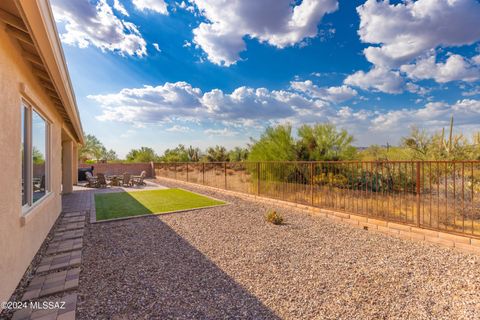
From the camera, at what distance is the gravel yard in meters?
2.54

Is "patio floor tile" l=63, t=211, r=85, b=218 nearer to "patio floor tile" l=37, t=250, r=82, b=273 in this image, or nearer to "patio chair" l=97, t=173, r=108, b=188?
"patio floor tile" l=37, t=250, r=82, b=273

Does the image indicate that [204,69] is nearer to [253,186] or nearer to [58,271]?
[253,186]

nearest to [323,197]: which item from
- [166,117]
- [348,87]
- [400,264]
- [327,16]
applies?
[400,264]

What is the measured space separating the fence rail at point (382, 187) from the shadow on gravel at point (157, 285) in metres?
4.36

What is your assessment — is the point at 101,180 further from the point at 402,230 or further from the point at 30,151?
the point at 402,230

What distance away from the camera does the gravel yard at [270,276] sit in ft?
8.34

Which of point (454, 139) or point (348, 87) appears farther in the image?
point (348, 87)

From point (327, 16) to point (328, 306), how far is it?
11305 millimetres

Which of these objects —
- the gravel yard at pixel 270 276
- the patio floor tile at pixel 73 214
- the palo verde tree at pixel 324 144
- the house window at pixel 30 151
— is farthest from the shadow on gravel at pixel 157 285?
the palo verde tree at pixel 324 144

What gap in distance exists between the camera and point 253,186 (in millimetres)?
10078

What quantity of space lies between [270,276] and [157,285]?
155 centimetres

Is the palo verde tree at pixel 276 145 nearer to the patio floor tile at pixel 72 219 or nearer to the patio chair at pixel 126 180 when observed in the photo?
the patio floor tile at pixel 72 219

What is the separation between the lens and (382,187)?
570 cm

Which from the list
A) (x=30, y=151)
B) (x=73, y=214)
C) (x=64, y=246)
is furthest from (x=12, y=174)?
(x=73, y=214)
